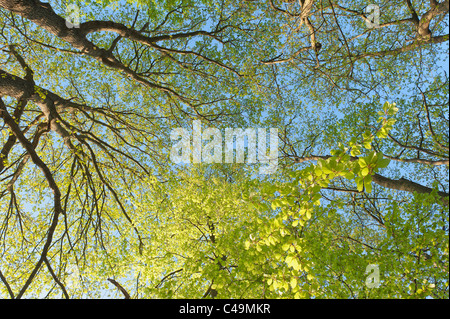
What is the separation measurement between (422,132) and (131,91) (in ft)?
37.6

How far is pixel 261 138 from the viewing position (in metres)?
12.0

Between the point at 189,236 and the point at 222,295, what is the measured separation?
5530 mm

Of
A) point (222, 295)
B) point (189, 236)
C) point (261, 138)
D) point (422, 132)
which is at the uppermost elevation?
point (261, 138)

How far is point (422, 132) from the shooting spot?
877 cm

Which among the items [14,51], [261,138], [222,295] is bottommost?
[222,295]

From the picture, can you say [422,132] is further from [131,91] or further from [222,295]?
[131,91]
